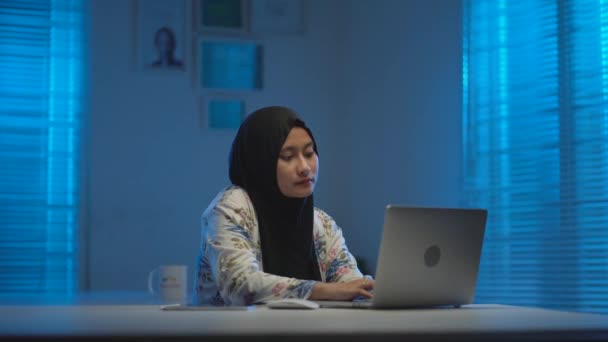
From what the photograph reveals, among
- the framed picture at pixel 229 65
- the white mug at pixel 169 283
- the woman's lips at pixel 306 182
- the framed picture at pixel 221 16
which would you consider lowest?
the white mug at pixel 169 283

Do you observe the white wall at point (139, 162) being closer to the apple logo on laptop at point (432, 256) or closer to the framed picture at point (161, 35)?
the framed picture at point (161, 35)

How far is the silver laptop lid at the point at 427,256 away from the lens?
5.08 feet

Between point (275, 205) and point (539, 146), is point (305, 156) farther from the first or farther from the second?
point (539, 146)

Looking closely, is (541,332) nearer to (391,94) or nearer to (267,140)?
(267,140)

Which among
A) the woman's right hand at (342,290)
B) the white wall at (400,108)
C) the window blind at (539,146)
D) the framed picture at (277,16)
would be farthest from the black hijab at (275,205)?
the framed picture at (277,16)

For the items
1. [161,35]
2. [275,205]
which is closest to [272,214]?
[275,205]

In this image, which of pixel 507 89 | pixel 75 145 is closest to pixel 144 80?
pixel 75 145

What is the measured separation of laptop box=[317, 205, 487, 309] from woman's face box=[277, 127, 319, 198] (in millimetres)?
491

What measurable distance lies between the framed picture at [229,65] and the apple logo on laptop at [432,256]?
8.97 ft

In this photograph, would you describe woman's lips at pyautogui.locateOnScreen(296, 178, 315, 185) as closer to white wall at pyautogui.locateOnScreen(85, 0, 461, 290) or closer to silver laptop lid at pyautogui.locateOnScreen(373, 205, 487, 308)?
silver laptop lid at pyautogui.locateOnScreen(373, 205, 487, 308)

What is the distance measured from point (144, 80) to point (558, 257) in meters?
2.17

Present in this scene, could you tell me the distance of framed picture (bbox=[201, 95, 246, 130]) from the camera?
418 centimetres

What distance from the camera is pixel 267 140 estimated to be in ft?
7.07

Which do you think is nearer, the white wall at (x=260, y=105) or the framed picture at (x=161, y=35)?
the white wall at (x=260, y=105)
